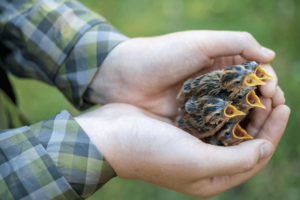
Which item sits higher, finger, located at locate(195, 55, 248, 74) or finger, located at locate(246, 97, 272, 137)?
finger, located at locate(195, 55, 248, 74)

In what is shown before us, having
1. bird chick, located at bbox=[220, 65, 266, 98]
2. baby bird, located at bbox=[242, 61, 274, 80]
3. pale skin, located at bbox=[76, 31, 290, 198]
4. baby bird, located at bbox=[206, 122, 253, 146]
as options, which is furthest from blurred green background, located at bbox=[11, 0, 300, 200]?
bird chick, located at bbox=[220, 65, 266, 98]

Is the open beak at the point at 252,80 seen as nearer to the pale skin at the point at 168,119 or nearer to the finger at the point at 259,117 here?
the pale skin at the point at 168,119

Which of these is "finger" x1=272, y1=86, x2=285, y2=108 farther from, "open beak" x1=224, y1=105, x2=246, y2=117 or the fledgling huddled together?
"open beak" x1=224, y1=105, x2=246, y2=117

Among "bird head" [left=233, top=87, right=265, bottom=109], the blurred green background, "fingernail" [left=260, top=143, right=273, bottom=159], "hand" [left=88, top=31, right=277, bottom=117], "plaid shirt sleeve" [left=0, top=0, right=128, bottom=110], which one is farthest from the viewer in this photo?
the blurred green background

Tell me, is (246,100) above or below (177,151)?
above

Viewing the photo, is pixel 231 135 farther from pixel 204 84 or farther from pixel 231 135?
pixel 204 84

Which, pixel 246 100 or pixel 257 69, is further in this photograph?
pixel 257 69

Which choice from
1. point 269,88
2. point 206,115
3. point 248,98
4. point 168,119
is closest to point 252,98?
point 248,98
